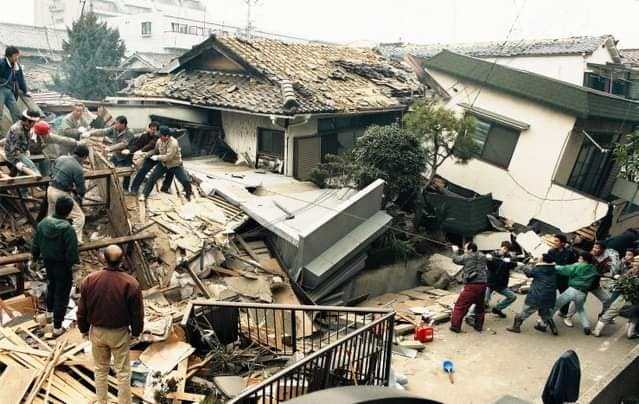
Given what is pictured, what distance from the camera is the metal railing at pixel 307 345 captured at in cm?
444

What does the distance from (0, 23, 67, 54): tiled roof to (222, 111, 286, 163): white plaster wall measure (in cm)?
2578

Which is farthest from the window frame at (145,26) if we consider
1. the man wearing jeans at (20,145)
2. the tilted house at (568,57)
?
the man wearing jeans at (20,145)

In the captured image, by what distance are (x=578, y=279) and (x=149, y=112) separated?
12.3 m

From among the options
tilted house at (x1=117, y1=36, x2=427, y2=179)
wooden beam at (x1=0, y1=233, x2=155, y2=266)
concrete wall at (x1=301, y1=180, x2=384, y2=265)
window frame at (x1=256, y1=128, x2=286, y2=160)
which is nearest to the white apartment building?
tilted house at (x1=117, y1=36, x2=427, y2=179)

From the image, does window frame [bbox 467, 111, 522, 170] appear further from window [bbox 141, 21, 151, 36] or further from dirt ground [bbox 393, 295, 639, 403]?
window [bbox 141, 21, 151, 36]

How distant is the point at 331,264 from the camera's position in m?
10.0

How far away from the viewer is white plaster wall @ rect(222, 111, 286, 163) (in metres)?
14.8

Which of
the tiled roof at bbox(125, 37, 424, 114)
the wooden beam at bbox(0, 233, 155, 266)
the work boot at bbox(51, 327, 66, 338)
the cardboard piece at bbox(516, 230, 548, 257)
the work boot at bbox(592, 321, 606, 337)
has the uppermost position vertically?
the tiled roof at bbox(125, 37, 424, 114)

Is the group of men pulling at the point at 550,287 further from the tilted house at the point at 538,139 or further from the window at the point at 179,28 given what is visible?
the window at the point at 179,28

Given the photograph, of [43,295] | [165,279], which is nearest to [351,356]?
[165,279]

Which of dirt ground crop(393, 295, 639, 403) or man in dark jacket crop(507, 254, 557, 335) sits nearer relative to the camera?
dirt ground crop(393, 295, 639, 403)

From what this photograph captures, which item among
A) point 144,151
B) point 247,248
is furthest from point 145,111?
point 247,248

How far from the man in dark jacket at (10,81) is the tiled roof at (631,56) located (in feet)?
83.8

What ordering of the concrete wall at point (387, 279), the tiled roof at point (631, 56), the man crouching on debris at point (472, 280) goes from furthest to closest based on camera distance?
the tiled roof at point (631, 56) < the concrete wall at point (387, 279) < the man crouching on debris at point (472, 280)
